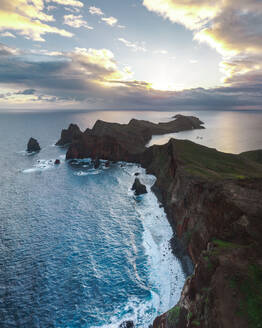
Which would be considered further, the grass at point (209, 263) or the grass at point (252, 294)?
the grass at point (209, 263)

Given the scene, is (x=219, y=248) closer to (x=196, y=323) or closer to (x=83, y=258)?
(x=196, y=323)

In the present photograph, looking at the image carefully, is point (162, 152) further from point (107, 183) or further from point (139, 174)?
point (107, 183)

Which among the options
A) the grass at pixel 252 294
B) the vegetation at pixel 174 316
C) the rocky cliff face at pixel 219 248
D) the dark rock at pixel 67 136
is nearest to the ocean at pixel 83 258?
the rocky cliff face at pixel 219 248

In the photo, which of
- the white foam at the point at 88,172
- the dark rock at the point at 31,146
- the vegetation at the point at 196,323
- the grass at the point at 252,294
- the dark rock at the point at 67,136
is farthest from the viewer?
the dark rock at the point at 67,136

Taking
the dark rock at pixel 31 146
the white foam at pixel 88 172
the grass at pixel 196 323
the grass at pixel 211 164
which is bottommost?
the white foam at pixel 88 172

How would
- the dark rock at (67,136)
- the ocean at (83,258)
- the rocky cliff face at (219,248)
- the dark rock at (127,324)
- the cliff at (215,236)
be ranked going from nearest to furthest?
the rocky cliff face at (219,248) → the cliff at (215,236) → the dark rock at (127,324) → the ocean at (83,258) → the dark rock at (67,136)

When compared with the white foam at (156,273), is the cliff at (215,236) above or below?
above

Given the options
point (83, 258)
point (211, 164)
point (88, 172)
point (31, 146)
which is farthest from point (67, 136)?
point (83, 258)

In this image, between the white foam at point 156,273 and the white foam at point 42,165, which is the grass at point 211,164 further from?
the white foam at point 42,165
